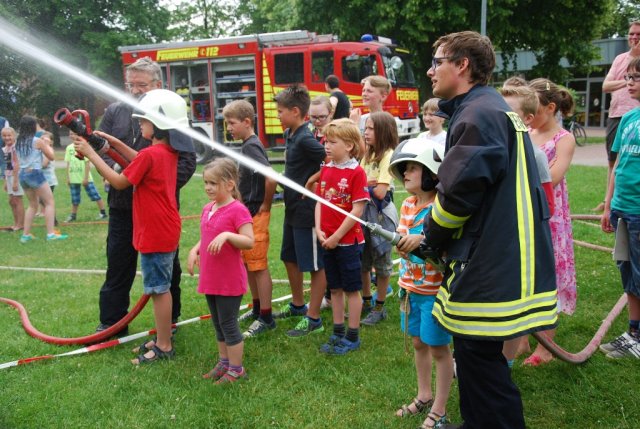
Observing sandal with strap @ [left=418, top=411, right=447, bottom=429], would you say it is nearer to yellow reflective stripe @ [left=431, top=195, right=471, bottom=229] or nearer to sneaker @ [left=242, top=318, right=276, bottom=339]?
yellow reflective stripe @ [left=431, top=195, right=471, bottom=229]

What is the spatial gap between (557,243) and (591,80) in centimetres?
3471


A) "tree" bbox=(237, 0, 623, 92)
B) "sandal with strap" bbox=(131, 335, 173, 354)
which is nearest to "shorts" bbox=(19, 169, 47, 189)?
"sandal with strap" bbox=(131, 335, 173, 354)

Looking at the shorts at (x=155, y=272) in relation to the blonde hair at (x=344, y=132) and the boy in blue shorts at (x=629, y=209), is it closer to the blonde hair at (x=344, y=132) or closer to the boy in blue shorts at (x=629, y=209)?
the blonde hair at (x=344, y=132)

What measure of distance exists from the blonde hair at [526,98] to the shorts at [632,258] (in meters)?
1.12

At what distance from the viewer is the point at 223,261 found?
402 cm

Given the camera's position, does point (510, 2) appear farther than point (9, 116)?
Yes

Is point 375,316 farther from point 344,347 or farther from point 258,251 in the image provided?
point 258,251

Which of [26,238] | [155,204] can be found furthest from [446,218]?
[26,238]

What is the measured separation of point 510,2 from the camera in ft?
68.0

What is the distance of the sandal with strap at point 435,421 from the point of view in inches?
132

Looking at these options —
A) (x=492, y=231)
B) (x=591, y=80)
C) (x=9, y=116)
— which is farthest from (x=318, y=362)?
(x=591, y=80)

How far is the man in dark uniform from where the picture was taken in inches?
187

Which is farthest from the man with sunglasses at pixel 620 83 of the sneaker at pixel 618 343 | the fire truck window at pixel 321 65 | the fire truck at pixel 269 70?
the fire truck window at pixel 321 65

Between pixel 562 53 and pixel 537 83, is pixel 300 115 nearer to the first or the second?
pixel 537 83
